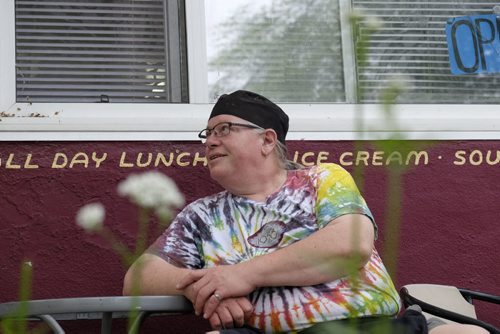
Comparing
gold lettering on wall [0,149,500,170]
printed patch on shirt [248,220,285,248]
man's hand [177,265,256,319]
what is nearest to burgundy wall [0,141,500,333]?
gold lettering on wall [0,149,500,170]

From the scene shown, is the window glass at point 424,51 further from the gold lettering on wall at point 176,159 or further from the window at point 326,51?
the gold lettering on wall at point 176,159

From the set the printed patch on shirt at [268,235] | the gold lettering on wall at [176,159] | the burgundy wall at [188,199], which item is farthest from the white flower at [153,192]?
the gold lettering on wall at [176,159]

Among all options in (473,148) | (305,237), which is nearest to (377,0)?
(473,148)

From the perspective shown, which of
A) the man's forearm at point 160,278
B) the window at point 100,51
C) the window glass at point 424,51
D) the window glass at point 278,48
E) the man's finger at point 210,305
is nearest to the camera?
the man's finger at point 210,305

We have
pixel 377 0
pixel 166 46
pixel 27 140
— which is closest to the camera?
pixel 27 140

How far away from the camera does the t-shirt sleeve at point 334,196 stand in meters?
2.32

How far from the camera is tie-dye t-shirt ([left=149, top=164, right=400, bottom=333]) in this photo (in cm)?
219

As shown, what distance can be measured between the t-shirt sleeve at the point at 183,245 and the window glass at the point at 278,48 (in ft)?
3.07

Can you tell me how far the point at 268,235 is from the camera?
2.40 metres

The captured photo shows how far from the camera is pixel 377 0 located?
3.52 m

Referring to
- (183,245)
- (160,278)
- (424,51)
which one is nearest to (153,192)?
(160,278)

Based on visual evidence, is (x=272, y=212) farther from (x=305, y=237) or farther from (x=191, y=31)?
(x=191, y=31)

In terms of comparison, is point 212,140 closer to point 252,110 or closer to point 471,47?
point 252,110

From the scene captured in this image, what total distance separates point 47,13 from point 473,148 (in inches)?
70.4
